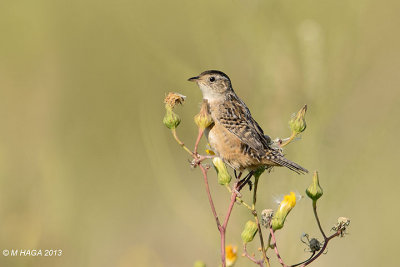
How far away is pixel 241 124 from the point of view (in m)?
4.67

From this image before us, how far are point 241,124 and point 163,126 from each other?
329cm

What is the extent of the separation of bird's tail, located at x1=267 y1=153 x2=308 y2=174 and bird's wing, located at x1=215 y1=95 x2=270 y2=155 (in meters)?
0.14

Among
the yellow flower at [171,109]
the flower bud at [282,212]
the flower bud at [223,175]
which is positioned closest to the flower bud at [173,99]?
the yellow flower at [171,109]

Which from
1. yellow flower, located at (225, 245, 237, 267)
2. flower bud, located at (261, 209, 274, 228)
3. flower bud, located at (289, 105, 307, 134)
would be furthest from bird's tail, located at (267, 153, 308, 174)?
yellow flower, located at (225, 245, 237, 267)

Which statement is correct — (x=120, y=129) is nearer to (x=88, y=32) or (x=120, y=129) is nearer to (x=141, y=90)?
(x=141, y=90)

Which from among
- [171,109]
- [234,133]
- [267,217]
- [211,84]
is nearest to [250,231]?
[267,217]

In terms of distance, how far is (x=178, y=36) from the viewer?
385 inches

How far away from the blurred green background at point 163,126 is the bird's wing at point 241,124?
0.29 feet

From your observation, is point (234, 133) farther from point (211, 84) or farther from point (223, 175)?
point (223, 175)

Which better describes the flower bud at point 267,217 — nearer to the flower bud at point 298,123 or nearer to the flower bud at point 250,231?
the flower bud at point 250,231

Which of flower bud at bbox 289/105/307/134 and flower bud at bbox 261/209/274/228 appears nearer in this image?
flower bud at bbox 261/209/274/228

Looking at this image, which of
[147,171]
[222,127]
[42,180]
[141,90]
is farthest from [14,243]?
[141,90]

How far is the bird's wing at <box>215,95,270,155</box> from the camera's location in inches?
177

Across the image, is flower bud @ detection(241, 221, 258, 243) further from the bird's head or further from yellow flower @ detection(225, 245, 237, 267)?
the bird's head
